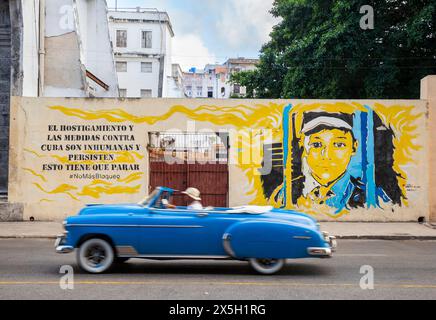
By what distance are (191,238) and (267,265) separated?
52.0 inches

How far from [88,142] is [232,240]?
32.5 ft

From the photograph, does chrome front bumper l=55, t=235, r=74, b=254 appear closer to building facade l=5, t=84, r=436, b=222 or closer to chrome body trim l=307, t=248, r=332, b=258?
chrome body trim l=307, t=248, r=332, b=258

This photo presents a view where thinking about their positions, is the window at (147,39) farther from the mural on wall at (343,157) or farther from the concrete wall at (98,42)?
the mural on wall at (343,157)

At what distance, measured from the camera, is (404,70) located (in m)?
23.2

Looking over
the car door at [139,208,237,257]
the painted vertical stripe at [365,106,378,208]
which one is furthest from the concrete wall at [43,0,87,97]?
the car door at [139,208,237,257]

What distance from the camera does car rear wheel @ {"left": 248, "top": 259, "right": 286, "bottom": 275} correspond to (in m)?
8.89

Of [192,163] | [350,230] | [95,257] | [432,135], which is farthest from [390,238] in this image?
[95,257]

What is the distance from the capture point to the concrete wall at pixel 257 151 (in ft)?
57.1

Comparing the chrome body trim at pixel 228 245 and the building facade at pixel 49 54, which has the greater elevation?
the building facade at pixel 49 54

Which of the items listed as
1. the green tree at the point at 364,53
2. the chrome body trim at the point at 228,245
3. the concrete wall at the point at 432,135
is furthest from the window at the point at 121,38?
the chrome body trim at the point at 228,245

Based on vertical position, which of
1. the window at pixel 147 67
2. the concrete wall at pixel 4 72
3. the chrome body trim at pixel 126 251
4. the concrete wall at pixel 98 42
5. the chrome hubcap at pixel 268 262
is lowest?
the chrome hubcap at pixel 268 262

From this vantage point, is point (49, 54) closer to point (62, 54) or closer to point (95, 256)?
point (62, 54)

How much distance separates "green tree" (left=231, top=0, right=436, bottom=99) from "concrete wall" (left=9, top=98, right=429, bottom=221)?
511 cm
